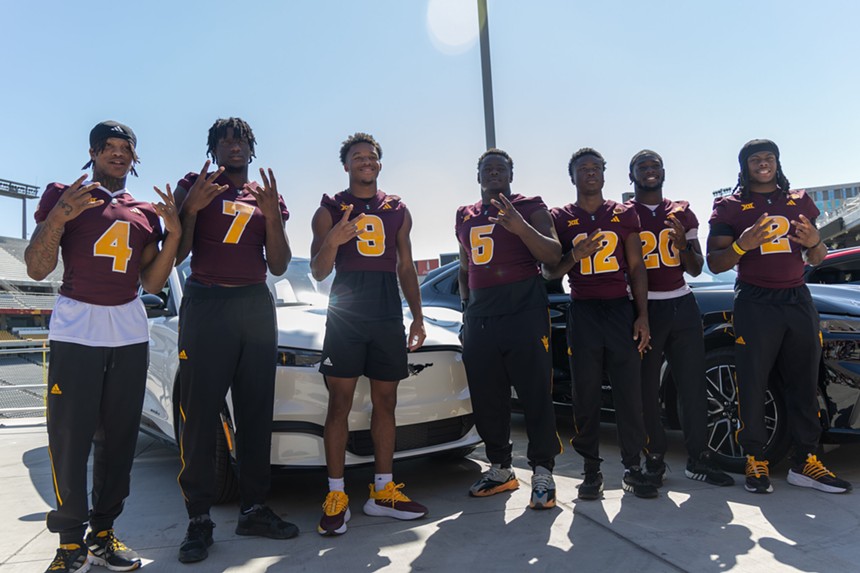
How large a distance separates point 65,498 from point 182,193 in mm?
1530

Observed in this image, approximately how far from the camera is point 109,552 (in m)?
2.99

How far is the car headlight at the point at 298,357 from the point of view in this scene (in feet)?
11.9

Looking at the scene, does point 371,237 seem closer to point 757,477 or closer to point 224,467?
point 224,467

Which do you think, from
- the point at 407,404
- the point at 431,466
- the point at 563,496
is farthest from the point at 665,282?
the point at 431,466

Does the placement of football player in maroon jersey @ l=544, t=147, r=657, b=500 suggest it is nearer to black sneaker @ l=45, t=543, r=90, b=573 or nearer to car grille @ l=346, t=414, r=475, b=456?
car grille @ l=346, t=414, r=475, b=456

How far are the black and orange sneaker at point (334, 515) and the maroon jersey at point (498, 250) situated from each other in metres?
1.45

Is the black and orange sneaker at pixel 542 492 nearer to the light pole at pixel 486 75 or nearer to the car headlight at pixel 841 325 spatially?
the car headlight at pixel 841 325

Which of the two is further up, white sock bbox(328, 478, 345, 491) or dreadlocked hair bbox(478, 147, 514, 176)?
dreadlocked hair bbox(478, 147, 514, 176)

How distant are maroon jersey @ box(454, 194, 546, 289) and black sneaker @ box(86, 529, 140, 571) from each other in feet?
7.52

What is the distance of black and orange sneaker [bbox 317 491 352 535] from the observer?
331 centimetres

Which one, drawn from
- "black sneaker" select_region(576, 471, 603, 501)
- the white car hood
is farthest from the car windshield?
"black sneaker" select_region(576, 471, 603, 501)

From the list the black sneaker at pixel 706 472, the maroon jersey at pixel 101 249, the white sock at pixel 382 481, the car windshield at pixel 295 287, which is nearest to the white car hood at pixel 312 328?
the car windshield at pixel 295 287

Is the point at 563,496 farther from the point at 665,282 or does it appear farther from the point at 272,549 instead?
the point at 272,549

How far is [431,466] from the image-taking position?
476 centimetres
